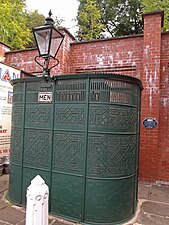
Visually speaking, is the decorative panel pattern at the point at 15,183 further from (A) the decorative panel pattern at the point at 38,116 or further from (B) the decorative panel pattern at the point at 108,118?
(B) the decorative panel pattern at the point at 108,118

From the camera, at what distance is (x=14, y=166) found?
141 inches

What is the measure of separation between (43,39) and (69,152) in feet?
5.97

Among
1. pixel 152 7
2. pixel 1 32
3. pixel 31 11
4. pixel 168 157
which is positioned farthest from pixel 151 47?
pixel 31 11

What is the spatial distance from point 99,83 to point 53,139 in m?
1.12

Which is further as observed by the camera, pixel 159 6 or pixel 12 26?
pixel 12 26

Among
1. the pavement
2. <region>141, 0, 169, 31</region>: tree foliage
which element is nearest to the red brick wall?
the pavement

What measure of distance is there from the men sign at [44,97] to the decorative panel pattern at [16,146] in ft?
2.24

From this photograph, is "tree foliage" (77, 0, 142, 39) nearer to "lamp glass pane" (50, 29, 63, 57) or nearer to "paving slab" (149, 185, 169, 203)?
"lamp glass pane" (50, 29, 63, 57)

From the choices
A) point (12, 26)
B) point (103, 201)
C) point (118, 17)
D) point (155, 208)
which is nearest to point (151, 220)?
point (155, 208)

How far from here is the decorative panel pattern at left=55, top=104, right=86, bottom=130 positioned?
2.99m

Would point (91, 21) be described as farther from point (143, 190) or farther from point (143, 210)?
point (143, 210)

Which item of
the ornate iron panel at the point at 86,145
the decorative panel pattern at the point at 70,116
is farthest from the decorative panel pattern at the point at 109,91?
the decorative panel pattern at the point at 70,116

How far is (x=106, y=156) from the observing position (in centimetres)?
287

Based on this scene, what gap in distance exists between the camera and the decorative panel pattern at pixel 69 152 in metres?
2.97
